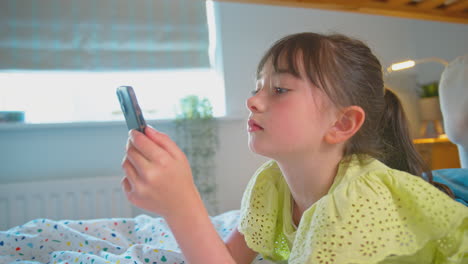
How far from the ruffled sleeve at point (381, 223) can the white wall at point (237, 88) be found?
128 cm

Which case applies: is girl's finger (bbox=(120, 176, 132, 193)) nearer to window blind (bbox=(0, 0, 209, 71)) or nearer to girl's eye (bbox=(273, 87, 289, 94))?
girl's eye (bbox=(273, 87, 289, 94))

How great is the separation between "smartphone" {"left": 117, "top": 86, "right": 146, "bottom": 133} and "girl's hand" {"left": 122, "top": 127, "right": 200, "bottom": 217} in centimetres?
1

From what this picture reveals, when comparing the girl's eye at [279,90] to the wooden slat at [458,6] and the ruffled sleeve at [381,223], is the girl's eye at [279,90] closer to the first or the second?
the ruffled sleeve at [381,223]

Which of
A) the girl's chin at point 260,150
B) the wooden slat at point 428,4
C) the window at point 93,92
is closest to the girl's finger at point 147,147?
the girl's chin at point 260,150

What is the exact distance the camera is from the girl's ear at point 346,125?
71 cm

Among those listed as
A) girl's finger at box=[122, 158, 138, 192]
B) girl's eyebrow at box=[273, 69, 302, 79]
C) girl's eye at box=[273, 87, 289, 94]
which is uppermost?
girl's eyebrow at box=[273, 69, 302, 79]

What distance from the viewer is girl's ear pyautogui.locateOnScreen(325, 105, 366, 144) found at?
71 centimetres

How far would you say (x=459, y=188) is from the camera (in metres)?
0.95

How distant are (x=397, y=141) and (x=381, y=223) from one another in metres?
0.35

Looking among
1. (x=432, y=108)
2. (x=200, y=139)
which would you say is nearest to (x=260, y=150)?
(x=200, y=139)

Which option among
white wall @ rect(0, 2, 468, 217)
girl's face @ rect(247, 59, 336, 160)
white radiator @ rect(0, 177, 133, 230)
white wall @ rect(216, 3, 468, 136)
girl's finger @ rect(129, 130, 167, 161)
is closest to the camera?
girl's finger @ rect(129, 130, 167, 161)

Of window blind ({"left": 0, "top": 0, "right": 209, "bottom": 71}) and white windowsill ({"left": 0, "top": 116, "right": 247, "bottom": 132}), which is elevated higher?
window blind ({"left": 0, "top": 0, "right": 209, "bottom": 71})

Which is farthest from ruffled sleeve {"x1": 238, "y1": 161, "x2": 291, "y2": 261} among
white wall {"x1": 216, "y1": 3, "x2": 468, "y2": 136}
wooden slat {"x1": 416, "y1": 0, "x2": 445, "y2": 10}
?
white wall {"x1": 216, "y1": 3, "x2": 468, "y2": 136}

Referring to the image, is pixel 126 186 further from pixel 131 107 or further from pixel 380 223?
pixel 380 223
